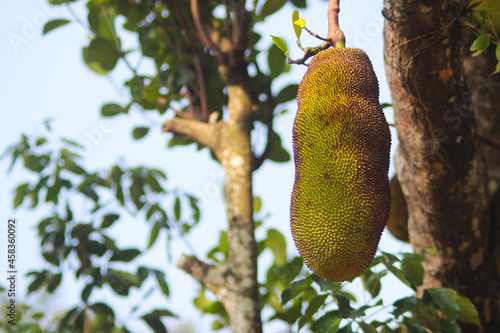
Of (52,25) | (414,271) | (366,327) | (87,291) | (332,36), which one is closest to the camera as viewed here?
(332,36)

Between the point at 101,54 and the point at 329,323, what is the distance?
48.4 inches

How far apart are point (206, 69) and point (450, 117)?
94 cm

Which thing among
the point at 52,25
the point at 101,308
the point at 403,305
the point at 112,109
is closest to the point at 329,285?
the point at 403,305

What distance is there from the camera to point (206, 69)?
5.74 ft

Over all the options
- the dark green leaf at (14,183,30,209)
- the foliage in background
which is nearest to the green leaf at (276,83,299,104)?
the foliage in background

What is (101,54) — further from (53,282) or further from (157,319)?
(157,319)

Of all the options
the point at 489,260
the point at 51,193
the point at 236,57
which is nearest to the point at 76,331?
the point at 51,193

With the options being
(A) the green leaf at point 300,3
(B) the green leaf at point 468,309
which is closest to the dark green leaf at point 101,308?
(B) the green leaf at point 468,309

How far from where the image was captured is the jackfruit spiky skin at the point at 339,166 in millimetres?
Result: 672

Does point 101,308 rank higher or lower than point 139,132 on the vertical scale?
lower

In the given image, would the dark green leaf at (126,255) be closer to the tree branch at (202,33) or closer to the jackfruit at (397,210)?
the tree branch at (202,33)

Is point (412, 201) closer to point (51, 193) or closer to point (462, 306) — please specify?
point (462, 306)

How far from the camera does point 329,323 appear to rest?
990 mm

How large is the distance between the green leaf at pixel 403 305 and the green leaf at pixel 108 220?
0.94m
